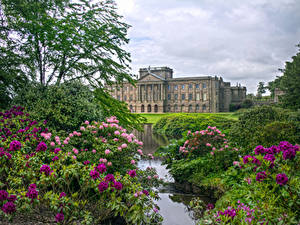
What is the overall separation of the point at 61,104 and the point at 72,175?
3.17 meters

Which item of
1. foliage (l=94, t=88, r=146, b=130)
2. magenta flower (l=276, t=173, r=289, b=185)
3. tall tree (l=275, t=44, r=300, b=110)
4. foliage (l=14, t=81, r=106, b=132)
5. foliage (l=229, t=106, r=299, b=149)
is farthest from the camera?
tall tree (l=275, t=44, r=300, b=110)

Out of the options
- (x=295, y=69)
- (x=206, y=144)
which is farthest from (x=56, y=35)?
(x=295, y=69)

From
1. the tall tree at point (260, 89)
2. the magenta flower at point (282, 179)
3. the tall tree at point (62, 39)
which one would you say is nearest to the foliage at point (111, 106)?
the tall tree at point (62, 39)

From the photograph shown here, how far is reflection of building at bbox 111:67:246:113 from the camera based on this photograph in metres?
72.4

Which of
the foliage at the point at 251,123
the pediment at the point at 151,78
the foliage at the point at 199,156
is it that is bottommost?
the foliage at the point at 199,156

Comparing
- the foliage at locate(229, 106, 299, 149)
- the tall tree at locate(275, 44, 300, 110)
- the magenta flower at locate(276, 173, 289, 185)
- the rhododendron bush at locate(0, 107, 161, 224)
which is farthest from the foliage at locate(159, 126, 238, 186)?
the tall tree at locate(275, 44, 300, 110)

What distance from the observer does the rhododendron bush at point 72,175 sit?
3.34m

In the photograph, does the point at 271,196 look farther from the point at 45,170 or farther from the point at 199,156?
the point at 199,156

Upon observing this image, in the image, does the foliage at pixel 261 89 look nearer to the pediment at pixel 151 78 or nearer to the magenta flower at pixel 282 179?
the pediment at pixel 151 78

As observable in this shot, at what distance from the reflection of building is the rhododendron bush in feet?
215

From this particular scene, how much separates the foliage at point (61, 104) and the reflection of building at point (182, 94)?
209 feet

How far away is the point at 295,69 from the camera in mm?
23359

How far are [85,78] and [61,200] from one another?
6.29 m

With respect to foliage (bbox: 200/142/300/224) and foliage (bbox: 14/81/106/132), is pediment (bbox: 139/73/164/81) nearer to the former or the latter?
foliage (bbox: 14/81/106/132)
